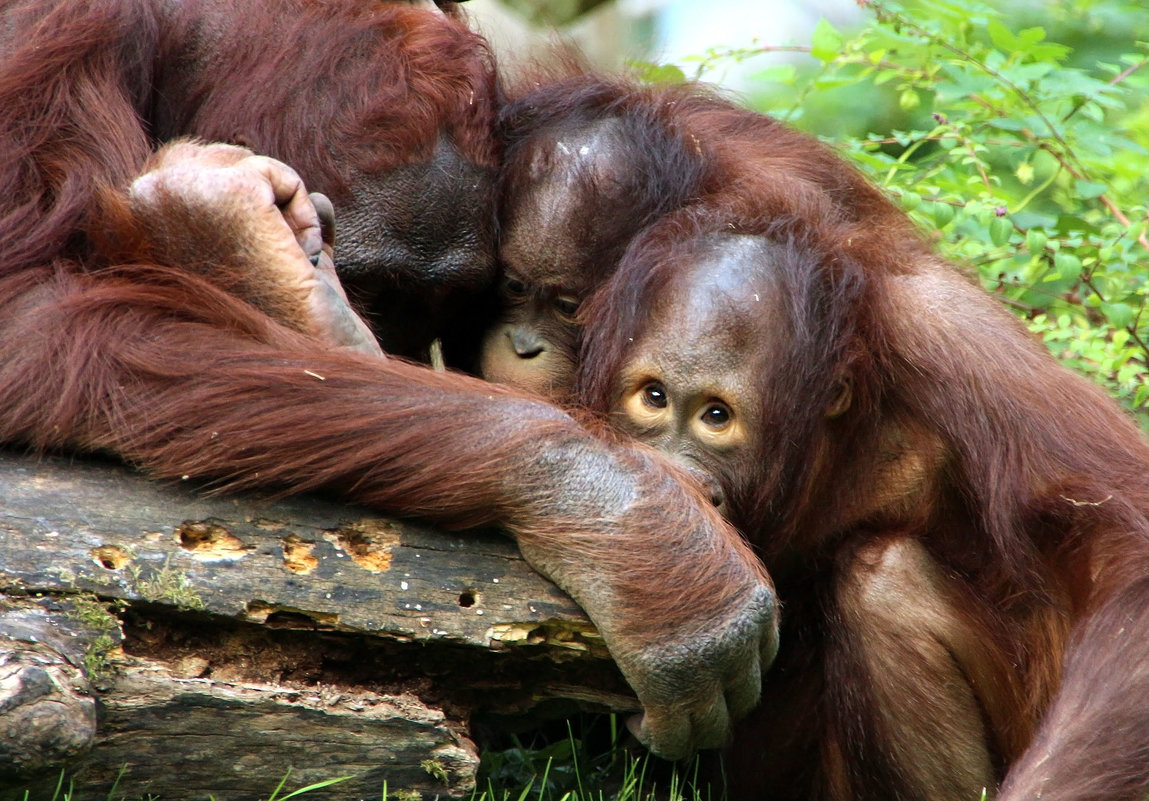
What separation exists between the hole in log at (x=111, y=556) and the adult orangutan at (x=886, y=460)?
1046mm

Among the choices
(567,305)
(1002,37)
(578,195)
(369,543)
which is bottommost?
(369,543)

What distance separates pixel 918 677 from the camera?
288cm

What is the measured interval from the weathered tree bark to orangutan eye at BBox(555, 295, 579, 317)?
2.48 ft

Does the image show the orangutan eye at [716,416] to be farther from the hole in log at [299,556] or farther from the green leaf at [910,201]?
the green leaf at [910,201]

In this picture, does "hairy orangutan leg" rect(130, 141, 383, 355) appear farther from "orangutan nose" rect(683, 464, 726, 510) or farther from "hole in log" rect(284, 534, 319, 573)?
"orangutan nose" rect(683, 464, 726, 510)

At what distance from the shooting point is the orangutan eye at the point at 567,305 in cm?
327

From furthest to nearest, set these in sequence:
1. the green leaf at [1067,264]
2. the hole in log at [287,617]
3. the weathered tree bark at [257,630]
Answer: the green leaf at [1067,264] < the hole in log at [287,617] < the weathered tree bark at [257,630]

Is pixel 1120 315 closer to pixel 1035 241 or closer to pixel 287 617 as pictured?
pixel 1035 241

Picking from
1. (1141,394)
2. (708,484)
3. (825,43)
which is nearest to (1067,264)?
(1141,394)

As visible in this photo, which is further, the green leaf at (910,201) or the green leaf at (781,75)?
the green leaf at (781,75)

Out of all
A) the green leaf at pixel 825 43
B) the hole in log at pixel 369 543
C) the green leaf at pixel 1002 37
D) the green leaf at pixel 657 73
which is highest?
the green leaf at pixel 1002 37

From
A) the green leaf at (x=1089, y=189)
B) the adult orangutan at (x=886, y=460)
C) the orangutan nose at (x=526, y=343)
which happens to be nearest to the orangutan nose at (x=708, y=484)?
the adult orangutan at (x=886, y=460)

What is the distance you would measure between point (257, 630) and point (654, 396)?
949mm

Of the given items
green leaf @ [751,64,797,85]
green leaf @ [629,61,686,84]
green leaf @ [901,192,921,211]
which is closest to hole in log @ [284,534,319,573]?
green leaf @ [629,61,686,84]
